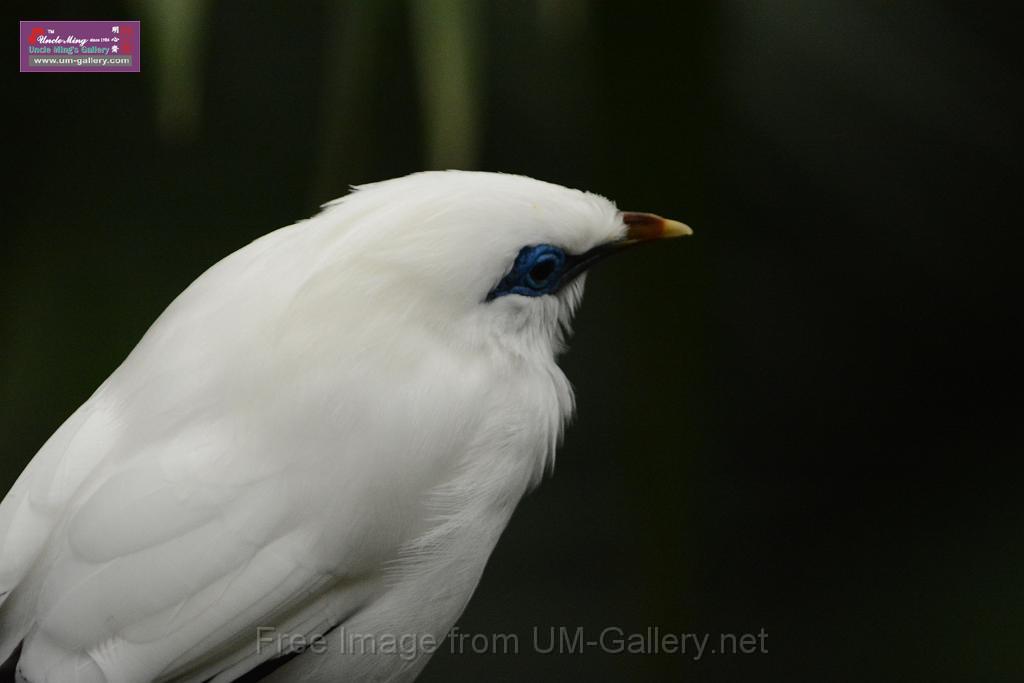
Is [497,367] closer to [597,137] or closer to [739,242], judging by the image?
[597,137]

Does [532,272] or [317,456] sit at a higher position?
[532,272]

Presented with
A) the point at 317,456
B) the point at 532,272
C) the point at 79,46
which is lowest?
the point at 317,456

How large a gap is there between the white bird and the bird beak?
→ 33mm

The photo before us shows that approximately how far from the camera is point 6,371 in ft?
5.26

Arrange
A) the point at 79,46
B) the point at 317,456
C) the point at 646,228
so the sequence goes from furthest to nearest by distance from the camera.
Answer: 1. the point at 79,46
2. the point at 646,228
3. the point at 317,456

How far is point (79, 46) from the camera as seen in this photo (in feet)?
4.78

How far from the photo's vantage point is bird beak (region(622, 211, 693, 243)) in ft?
4.17

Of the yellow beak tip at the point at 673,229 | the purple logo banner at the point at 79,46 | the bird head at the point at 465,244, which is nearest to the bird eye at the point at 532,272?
the bird head at the point at 465,244

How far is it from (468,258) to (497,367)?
122mm

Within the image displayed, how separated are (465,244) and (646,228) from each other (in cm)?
24

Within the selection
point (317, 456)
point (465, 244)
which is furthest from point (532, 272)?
point (317, 456)

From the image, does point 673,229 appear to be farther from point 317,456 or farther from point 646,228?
point 317,456

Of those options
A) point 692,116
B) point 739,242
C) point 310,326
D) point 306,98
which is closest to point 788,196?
point 739,242

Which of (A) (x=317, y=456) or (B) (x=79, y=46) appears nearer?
(A) (x=317, y=456)
